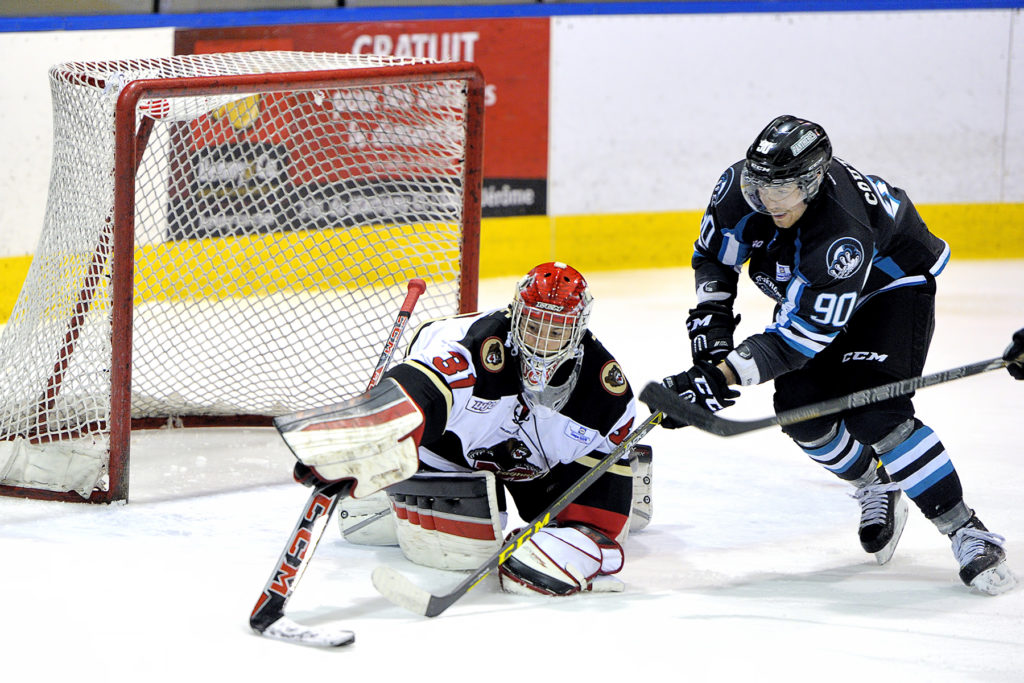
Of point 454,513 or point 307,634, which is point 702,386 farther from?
point 307,634

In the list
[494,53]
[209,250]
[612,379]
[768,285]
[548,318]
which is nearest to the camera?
[548,318]

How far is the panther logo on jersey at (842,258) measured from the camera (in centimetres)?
260

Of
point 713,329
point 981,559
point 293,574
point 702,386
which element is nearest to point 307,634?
point 293,574

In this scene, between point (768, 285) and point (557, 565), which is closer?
point (557, 565)

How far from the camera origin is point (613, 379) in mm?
2738

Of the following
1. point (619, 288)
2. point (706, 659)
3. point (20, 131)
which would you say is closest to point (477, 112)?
point (706, 659)

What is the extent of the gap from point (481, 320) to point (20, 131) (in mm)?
2923

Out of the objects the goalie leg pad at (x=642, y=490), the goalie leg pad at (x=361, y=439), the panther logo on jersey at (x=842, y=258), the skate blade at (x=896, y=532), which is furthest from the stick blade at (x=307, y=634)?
the skate blade at (x=896, y=532)

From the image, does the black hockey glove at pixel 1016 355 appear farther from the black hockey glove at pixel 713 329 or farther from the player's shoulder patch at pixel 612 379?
the player's shoulder patch at pixel 612 379

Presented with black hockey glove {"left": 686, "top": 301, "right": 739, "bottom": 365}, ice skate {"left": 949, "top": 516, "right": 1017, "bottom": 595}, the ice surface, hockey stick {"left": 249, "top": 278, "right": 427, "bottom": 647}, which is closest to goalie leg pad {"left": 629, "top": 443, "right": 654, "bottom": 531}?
the ice surface

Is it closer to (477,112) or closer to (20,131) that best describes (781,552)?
(477,112)

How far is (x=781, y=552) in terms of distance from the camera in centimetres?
308

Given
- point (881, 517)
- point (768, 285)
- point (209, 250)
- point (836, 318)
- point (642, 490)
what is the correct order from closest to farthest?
point (836, 318), point (768, 285), point (881, 517), point (642, 490), point (209, 250)

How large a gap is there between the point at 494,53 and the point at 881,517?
3.65 meters
